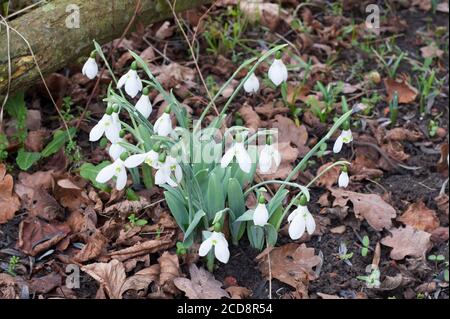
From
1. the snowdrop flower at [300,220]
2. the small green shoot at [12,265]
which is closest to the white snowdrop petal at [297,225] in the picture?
the snowdrop flower at [300,220]

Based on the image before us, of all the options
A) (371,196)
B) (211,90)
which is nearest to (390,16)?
(211,90)

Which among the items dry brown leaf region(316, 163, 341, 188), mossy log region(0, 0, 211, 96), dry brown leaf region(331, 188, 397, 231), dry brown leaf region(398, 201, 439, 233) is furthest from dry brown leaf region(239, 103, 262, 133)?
dry brown leaf region(398, 201, 439, 233)

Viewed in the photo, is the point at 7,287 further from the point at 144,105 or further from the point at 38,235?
the point at 144,105

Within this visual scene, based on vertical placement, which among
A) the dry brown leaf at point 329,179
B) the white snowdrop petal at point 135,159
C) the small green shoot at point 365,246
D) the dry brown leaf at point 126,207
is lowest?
the small green shoot at point 365,246

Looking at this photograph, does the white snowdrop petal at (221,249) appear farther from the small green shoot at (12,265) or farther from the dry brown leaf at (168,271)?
the small green shoot at (12,265)

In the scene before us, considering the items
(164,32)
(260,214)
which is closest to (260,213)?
(260,214)

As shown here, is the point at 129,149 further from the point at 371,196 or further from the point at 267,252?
the point at 371,196

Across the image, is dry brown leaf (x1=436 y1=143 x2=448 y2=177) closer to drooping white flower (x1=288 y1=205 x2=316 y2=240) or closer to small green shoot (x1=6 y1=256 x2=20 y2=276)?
drooping white flower (x1=288 y1=205 x2=316 y2=240)
